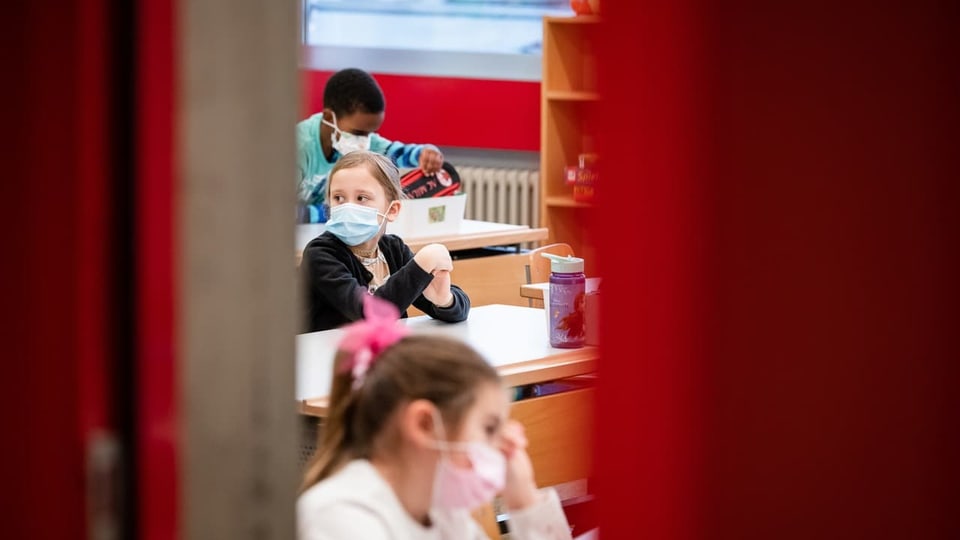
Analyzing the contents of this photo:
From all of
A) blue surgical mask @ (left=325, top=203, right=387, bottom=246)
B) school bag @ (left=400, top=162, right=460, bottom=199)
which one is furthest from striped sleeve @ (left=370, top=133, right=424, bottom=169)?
blue surgical mask @ (left=325, top=203, right=387, bottom=246)

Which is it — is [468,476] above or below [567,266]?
below

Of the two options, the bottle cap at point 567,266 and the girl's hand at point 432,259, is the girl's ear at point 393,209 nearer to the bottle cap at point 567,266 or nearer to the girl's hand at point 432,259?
the girl's hand at point 432,259

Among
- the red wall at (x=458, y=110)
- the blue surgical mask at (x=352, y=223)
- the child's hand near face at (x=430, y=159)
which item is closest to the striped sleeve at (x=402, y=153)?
the child's hand near face at (x=430, y=159)

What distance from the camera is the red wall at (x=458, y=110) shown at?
677 cm

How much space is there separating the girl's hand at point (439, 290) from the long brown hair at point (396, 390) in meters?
1.33

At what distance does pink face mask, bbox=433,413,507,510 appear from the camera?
1.62 metres

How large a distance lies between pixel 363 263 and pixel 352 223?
135mm

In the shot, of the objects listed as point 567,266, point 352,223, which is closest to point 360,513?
point 567,266

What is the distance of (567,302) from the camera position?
2.93 metres

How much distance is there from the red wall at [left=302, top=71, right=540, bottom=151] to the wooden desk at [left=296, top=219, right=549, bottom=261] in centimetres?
172
